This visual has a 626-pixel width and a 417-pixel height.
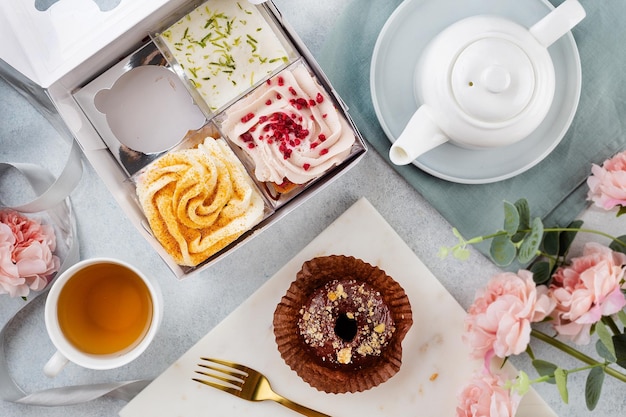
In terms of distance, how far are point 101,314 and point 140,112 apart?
1.34 ft

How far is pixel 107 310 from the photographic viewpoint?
1247 mm

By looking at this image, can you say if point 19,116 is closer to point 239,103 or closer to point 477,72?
point 239,103

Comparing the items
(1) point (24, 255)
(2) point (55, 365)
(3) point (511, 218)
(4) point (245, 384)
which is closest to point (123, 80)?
(1) point (24, 255)

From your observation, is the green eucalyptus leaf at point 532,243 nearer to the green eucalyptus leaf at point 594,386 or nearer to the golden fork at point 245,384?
the green eucalyptus leaf at point 594,386

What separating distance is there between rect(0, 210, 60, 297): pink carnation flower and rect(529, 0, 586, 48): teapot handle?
99 cm

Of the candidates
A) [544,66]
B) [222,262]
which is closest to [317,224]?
[222,262]

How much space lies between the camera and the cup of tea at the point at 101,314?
115 centimetres

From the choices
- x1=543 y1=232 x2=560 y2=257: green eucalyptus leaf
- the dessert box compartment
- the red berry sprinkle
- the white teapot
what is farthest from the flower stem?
the red berry sprinkle

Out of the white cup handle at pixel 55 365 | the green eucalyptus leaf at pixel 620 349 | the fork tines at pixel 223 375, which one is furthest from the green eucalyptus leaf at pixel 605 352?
the white cup handle at pixel 55 365

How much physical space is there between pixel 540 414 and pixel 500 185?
46cm

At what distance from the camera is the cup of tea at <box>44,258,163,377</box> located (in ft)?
3.77

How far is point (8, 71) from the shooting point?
1.27 m

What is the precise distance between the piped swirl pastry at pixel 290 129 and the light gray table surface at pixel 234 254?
0.16 meters

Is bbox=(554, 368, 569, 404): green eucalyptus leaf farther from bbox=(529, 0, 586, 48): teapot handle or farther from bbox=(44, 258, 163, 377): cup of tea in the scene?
bbox=(44, 258, 163, 377): cup of tea
